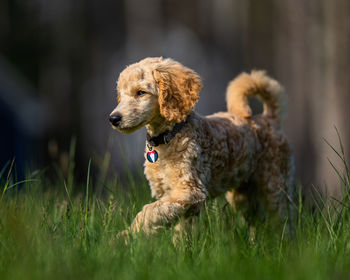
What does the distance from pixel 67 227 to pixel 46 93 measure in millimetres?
12813

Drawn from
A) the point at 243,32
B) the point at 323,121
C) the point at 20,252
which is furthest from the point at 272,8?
the point at 20,252

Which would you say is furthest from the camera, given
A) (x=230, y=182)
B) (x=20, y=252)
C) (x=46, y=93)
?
(x=46, y=93)

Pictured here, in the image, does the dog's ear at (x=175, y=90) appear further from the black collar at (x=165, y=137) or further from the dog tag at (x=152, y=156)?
the dog tag at (x=152, y=156)

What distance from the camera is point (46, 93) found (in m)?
15.8

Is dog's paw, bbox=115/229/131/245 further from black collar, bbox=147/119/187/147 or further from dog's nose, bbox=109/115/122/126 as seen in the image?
black collar, bbox=147/119/187/147

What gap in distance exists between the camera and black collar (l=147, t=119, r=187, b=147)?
397 centimetres

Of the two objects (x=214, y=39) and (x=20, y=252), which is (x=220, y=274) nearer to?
(x=20, y=252)

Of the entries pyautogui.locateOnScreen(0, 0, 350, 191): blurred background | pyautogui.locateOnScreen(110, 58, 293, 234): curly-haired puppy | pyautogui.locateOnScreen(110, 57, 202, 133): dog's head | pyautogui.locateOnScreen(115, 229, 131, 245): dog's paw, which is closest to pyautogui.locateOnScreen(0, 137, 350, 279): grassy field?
pyautogui.locateOnScreen(115, 229, 131, 245): dog's paw

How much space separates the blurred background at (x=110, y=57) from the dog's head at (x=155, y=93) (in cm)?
758

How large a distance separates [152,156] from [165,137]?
6.8 inches

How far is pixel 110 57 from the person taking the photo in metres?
16.0

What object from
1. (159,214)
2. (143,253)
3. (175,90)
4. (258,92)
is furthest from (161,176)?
(258,92)

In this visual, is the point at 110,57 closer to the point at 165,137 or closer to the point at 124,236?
the point at 165,137

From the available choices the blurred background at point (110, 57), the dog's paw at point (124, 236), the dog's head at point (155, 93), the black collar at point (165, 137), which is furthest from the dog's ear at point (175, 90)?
the blurred background at point (110, 57)
